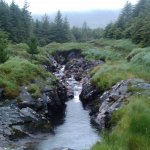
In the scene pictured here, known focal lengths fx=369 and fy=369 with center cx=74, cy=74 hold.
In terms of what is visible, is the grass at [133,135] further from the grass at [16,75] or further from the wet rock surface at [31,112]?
the grass at [16,75]

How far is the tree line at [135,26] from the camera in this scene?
73438 mm

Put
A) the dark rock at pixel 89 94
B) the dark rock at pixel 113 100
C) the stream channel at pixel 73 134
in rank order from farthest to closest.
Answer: the dark rock at pixel 89 94
the dark rock at pixel 113 100
the stream channel at pixel 73 134

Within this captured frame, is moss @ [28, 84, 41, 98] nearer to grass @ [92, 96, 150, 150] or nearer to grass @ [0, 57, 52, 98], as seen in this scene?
grass @ [0, 57, 52, 98]

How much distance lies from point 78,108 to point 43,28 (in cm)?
8118

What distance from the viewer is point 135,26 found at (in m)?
83.3

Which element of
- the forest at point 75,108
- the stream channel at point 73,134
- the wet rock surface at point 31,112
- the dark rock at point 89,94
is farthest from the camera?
the dark rock at point 89,94

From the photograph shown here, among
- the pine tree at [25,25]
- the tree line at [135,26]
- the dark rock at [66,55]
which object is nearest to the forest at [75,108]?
the tree line at [135,26]

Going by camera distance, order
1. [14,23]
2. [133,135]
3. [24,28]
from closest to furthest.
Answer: [133,135] < [14,23] < [24,28]

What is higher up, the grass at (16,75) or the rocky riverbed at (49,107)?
the grass at (16,75)

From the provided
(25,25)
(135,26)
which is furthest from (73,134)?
(25,25)

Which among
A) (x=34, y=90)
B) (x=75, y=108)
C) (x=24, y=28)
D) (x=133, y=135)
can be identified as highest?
(x=24, y=28)

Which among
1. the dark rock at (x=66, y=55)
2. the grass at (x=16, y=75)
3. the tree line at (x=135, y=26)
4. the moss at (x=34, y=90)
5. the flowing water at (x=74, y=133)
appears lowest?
the flowing water at (x=74, y=133)

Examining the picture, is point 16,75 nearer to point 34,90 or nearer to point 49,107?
point 34,90

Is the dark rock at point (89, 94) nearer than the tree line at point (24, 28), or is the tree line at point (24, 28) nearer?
the dark rock at point (89, 94)
